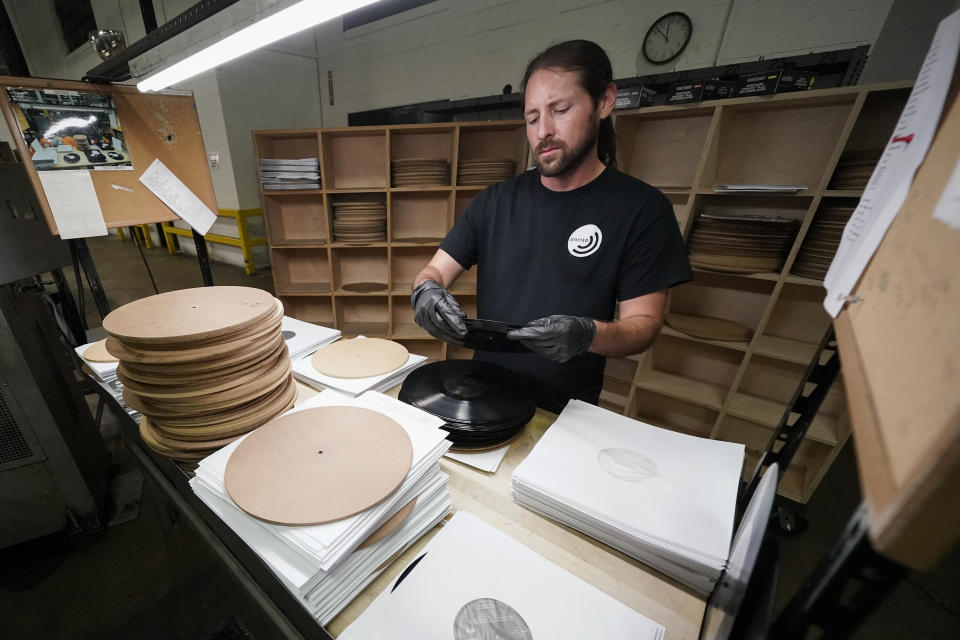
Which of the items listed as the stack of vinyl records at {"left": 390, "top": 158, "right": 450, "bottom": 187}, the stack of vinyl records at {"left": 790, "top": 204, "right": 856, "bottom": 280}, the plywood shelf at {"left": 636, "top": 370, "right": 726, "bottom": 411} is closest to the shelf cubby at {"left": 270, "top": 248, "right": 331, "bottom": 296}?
the stack of vinyl records at {"left": 390, "top": 158, "right": 450, "bottom": 187}

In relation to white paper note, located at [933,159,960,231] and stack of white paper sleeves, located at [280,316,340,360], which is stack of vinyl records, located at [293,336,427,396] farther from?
white paper note, located at [933,159,960,231]

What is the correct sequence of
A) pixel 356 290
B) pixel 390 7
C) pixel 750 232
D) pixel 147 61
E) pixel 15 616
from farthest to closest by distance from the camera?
pixel 390 7 → pixel 356 290 → pixel 750 232 → pixel 15 616 → pixel 147 61

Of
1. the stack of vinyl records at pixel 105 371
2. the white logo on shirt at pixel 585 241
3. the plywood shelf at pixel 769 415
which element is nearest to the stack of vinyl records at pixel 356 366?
the stack of vinyl records at pixel 105 371

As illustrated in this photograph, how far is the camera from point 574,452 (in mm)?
818

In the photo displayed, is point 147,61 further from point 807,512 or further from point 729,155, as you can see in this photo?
point 807,512

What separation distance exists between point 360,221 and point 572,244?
7.33 feet

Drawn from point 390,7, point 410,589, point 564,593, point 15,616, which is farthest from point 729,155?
point 390,7

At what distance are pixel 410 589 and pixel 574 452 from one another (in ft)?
1.43

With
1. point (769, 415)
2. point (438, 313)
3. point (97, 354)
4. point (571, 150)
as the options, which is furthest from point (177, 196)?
point (769, 415)

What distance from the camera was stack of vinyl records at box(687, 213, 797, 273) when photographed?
1.98 m

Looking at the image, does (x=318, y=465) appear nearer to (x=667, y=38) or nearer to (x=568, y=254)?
(x=568, y=254)

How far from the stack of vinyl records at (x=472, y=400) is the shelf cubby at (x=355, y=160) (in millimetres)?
2438

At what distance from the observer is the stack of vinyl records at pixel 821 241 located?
1.83 meters

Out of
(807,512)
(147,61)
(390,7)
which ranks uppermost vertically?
(390,7)
